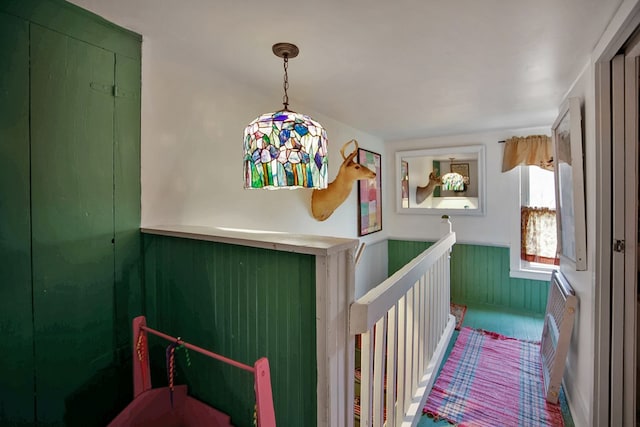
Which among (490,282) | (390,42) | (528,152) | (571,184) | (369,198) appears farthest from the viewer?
(369,198)

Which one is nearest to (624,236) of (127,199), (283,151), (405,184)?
(283,151)

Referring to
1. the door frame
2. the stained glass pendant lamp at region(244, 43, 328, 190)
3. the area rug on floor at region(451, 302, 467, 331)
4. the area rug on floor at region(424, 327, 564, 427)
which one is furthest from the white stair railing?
the door frame

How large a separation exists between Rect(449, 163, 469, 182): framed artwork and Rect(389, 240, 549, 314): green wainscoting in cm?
87

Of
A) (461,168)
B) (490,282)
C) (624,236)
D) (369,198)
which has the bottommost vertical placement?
(490,282)

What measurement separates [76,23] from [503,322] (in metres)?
3.85

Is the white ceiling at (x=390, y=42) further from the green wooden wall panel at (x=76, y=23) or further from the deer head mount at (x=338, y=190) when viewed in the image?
the deer head mount at (x=338, y=190)

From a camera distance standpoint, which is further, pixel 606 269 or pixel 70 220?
pixel 606 269

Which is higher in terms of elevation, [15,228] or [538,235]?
[15,228]

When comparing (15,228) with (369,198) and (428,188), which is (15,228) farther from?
(428,188)

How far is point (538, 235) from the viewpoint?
10.8 ft

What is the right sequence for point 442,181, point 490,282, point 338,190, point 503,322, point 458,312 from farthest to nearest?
point 442,181 → point 490,282 → point 458,312 → point 503,322 → point 338,190

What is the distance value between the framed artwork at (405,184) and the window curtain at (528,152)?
1.11m

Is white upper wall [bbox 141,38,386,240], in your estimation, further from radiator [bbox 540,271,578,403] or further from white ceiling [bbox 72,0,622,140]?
radiator [bbox 540,271,578,403]

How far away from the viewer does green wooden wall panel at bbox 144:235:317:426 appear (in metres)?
0.97
